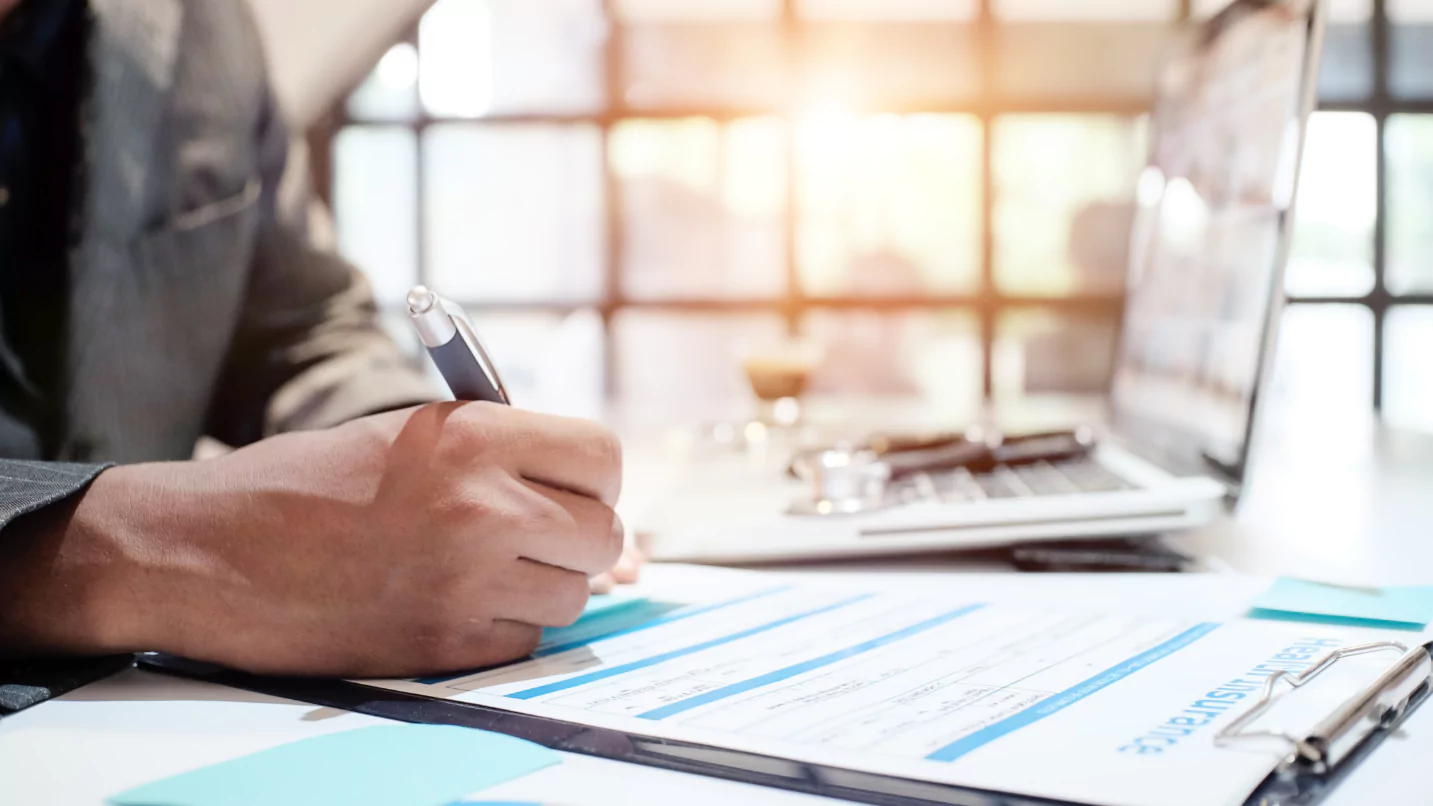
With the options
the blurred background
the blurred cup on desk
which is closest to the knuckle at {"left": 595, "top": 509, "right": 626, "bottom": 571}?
the blurred cup on desk

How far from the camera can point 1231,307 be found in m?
0.73

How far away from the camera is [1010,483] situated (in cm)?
76

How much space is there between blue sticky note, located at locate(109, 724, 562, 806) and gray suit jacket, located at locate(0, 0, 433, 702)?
47 centimetres

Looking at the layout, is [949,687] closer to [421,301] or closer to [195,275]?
[421,301]

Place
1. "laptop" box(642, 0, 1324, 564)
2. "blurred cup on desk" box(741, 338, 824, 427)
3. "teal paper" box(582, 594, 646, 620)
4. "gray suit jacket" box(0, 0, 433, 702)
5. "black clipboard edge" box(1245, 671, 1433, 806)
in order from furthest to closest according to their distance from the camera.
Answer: "blurred cup on desk" box(741, 338, 824, 427) < "gray suit jacket" box(0, 0, 433, 702) < "laptop" box(642, 0, 1324, 564) < "teal paper" box(582, 594, 646, 620) < "black clipboard edge" box(1245, 671, 1433, 806)

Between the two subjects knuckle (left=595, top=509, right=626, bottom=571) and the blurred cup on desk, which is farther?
the blurred cup on desk

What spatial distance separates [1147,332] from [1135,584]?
1.72ft

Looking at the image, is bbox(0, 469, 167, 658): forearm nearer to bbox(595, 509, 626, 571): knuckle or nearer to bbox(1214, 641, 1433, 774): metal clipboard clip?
bbox(595, 509, 626, 571): knuckle

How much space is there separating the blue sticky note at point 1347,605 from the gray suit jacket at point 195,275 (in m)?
0.54

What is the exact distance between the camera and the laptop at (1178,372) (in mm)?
604

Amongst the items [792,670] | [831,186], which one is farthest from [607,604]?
[831,186]

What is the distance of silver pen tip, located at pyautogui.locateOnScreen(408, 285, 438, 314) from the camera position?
370mm

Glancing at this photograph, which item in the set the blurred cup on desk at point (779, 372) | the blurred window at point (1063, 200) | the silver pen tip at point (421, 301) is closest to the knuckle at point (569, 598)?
the silver pen tip at point (421, 301)

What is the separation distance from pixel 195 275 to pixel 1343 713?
2.76 feet
